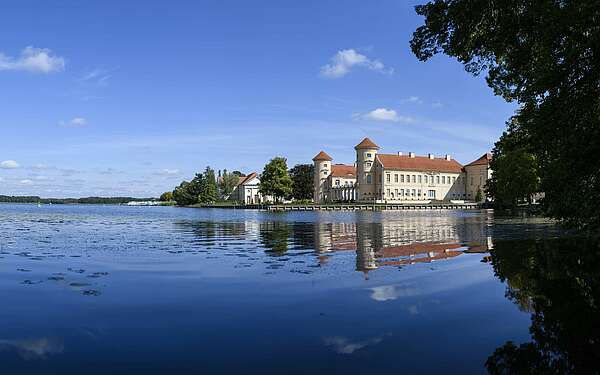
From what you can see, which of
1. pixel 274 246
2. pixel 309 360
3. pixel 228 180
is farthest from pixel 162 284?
pixel 228 180

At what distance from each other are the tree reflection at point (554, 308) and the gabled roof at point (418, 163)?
11092 cm

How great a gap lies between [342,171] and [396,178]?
22667 mm

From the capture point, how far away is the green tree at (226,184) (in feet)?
599

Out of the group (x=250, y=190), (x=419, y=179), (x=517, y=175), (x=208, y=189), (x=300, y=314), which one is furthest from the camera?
(x=250, y=190)

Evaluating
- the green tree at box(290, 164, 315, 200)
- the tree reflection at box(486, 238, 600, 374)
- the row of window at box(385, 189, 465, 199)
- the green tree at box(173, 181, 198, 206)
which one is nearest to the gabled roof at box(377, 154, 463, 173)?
the row of window at box(385, 189, 465, 199)

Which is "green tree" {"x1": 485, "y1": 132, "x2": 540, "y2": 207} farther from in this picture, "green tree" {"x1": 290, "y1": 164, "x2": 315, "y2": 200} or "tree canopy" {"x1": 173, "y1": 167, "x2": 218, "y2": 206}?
"tree canopy" {"x1": 173, "y1": 167, "x2": 218, "y2": 206}

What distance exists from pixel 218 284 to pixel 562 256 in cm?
1229

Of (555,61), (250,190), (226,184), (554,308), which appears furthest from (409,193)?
(554,308)

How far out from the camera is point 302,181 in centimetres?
14475

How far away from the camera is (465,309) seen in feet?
32.6

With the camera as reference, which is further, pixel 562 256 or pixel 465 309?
pixel 562 256

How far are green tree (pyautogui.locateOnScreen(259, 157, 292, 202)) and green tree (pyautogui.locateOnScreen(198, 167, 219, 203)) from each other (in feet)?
159

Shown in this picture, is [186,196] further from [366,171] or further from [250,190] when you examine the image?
[366,171]

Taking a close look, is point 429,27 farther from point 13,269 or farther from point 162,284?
point 13,269
